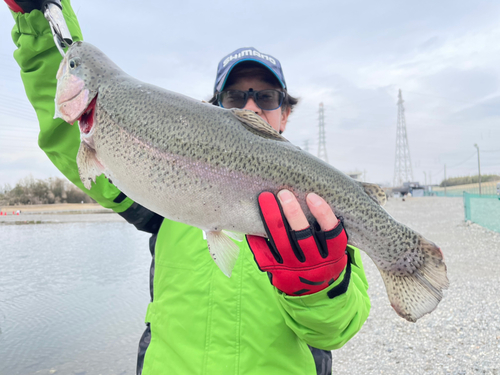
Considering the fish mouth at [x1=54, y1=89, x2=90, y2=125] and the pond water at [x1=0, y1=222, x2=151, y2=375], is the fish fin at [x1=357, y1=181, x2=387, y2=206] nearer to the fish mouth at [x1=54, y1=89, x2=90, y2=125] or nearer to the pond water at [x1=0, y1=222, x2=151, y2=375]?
the fish mouth at [x1=54, y1=89, x2=90, y2=125]

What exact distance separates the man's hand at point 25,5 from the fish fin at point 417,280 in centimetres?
323

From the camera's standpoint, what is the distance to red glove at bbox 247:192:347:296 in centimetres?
192

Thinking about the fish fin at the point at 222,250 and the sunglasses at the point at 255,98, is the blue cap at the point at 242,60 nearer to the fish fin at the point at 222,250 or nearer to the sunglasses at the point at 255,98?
the sunglasses at the point at 255,98

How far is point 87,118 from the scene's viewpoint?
224 cm

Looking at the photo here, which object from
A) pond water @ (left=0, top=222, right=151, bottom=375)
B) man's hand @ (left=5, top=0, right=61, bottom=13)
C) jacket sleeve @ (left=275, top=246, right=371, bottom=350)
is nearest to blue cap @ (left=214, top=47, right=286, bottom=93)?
man's hand @ (left=5, top=0, right=61, bottom=13)

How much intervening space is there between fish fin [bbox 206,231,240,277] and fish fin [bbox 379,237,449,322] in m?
1.06

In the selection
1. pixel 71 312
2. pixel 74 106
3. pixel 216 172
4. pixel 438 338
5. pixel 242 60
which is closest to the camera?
pixel 216 172

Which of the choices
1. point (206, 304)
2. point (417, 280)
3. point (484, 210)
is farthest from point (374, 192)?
point (484, 210)

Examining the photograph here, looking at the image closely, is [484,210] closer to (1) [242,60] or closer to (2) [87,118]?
(1) [242,60]

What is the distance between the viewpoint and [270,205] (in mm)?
1901

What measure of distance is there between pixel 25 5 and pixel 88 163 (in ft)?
4.71

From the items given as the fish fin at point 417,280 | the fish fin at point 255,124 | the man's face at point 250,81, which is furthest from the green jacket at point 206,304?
the man's face at point 250,81

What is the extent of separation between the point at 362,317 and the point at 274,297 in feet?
2.30

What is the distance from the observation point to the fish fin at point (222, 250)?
2.06 meters
